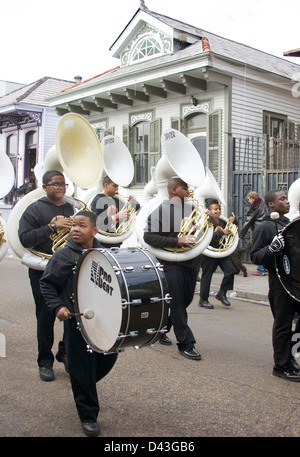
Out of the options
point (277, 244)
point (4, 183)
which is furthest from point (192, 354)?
point (4, 183)

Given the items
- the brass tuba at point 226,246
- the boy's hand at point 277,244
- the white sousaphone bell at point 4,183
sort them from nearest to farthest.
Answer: the boy's hand at point 277,244 < the white sousaphone bell at point 4,183 < the brass tuba at point 226,246

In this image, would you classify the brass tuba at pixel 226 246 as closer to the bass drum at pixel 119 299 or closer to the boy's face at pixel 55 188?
the boy's face at pixel 55 188

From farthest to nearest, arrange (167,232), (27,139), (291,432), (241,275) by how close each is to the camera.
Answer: (27,139), (241,275), (167,232), (291,432)

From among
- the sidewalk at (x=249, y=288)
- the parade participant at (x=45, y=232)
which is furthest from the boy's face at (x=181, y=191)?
the sidewalk at (x=249, y=288)

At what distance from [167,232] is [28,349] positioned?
6.35 feet

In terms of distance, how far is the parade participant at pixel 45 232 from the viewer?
181 inches

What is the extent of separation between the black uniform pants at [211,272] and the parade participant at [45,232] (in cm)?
371

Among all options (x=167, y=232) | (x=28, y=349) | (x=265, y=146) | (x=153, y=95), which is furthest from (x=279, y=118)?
(x=28, y=349)

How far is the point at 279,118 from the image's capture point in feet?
49.9

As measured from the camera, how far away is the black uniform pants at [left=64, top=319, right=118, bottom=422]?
11.4ft

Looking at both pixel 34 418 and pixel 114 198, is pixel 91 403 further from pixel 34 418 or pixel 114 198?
pixel 114 198

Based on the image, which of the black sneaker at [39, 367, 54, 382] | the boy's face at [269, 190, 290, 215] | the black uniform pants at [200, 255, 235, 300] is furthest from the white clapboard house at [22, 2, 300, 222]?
the black sneaker at [39, 367, 54, 382]

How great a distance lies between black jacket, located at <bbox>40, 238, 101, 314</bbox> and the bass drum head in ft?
0.78

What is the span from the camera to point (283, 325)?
15.1ft
